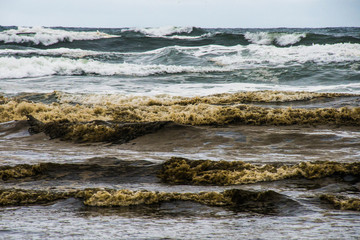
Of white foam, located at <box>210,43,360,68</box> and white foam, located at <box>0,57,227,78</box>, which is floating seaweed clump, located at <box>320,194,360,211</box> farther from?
white foam, located at <box>210,43,360,68</box>

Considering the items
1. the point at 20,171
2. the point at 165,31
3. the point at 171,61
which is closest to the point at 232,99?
the point at 20,171

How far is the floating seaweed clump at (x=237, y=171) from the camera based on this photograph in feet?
12.3

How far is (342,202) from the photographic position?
3.03 meters

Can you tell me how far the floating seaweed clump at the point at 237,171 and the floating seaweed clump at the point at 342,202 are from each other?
551 millimetres

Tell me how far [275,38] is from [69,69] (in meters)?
18.3

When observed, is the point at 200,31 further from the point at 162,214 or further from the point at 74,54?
the point at 162,214

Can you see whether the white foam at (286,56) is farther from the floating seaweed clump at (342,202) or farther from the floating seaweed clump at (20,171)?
the floating seaweed clump at (342,202)

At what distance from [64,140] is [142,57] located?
17.1 meters

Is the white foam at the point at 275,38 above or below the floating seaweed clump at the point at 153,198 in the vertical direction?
above

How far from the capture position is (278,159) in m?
4.41

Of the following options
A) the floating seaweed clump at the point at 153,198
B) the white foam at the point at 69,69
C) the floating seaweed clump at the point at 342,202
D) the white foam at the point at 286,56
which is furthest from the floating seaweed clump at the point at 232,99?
the white foam at the point at 286,56

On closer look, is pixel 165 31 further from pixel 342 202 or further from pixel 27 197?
pixel 342 202

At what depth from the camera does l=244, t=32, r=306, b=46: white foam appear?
29234mm

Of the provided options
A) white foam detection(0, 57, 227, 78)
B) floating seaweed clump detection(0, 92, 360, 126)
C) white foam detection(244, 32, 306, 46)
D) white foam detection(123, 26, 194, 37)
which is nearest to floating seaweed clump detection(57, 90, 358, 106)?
floating seaweed clump detection(0, 92, 360, 126)
